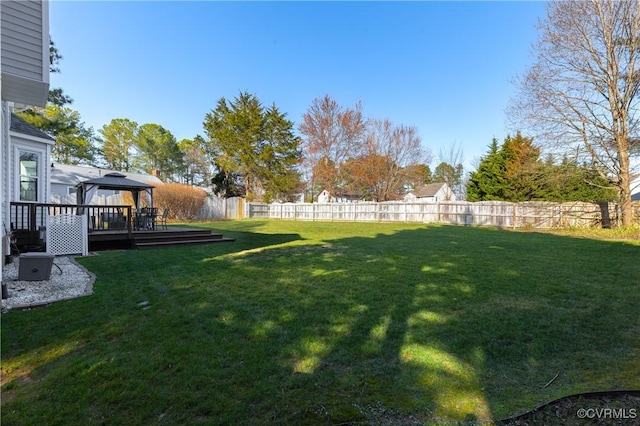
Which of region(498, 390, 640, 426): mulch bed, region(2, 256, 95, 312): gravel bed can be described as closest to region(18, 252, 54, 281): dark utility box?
region(2, 256, 95, 312): gravel bed

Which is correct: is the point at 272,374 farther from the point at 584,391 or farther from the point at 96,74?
the point at 96,74

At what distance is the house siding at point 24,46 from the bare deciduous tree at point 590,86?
18139mm

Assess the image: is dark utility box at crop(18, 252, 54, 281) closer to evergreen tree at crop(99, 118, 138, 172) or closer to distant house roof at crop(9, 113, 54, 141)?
distant house roof at crop(9, 113, 54, 141)

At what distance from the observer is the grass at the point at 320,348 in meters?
1.98

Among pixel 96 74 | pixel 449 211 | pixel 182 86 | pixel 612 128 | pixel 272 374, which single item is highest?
pixel 182 86

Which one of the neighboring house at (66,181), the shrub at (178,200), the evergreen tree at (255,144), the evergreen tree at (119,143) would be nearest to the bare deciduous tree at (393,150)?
the evergreen tree at (255,144)

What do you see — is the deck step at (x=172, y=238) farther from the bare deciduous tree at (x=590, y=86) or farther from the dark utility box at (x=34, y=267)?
the bare deciduous tree at (x=590, y=86)

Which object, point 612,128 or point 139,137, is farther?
point 139,137

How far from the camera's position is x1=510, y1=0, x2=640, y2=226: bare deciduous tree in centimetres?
1344

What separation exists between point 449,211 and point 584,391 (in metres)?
19.2

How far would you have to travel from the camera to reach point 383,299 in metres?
3.97

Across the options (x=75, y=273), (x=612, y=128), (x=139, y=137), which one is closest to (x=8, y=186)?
(x=75, y=273)

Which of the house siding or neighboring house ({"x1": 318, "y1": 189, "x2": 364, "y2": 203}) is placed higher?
the house siding

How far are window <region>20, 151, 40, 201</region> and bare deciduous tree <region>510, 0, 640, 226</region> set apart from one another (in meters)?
19.7
